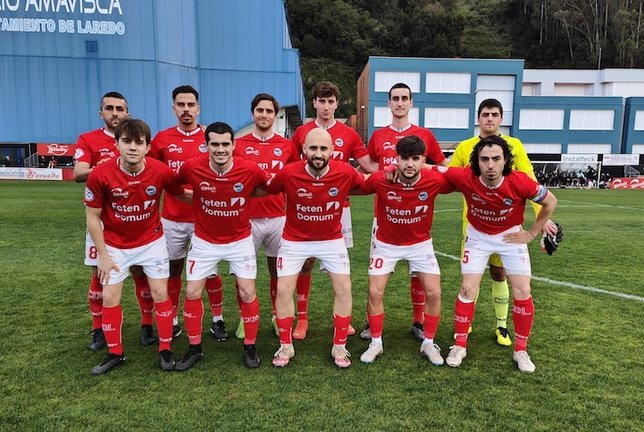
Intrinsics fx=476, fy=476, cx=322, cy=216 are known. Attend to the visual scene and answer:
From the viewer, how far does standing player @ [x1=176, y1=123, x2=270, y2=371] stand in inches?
145

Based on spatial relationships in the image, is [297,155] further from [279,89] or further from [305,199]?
[279,89]

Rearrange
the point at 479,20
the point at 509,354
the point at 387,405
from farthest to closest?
the point at 479,20 → the point at 509,354 → the point at 387,405

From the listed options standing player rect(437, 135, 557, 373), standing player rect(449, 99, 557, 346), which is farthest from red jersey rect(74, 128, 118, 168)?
standing player rect(449, 99, 557, 346)

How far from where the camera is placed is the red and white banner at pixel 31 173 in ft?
83.1

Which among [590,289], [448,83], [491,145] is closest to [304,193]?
[491,145]

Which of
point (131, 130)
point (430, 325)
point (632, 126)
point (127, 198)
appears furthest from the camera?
point (632, 126)

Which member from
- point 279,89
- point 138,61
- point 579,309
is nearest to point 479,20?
point 279,89

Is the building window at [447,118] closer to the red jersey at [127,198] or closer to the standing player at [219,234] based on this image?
the standing player at [219,234]

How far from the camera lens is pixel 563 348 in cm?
409

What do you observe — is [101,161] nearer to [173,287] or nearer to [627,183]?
[173,287]

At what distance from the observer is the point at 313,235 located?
12.6 ft

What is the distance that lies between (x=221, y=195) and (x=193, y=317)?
99 cm

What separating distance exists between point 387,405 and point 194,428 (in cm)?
123

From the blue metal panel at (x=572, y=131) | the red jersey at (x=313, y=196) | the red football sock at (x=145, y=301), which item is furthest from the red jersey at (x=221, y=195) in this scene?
the blue metal panel at (x=572, y=131)
